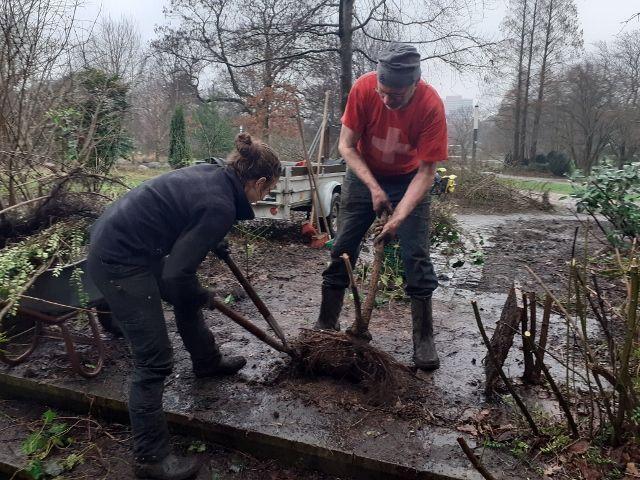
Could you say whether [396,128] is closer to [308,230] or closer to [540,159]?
[308,230]

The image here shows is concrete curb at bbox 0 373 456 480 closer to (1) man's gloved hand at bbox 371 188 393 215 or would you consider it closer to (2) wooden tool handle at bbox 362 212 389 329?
(2) wooden tool handle at bbox 362 212 389 329

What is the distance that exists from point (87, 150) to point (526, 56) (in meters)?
31.6

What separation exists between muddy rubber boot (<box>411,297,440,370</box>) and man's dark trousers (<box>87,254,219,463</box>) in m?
1.63

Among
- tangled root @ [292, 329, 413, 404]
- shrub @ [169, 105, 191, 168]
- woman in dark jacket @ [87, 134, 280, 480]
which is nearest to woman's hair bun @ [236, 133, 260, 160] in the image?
woman in dark jacket @ [87, 134, 280, 480]

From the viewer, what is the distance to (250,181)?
2.62 m

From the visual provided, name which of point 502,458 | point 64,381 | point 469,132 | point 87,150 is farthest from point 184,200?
point 469,132

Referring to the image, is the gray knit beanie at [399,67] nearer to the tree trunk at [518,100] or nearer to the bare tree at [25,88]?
the bare tree at [25,88]

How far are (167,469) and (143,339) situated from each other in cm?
67

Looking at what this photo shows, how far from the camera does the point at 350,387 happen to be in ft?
10.2

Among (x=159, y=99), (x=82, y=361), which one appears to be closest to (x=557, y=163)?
(x=159, y=99)

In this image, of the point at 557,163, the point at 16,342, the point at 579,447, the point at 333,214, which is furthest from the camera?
the point at 557,163

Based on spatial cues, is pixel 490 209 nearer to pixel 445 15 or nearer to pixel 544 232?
pixel 544 232

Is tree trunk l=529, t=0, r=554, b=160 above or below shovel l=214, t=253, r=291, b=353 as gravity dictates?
above

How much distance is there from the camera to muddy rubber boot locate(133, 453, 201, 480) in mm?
2574
